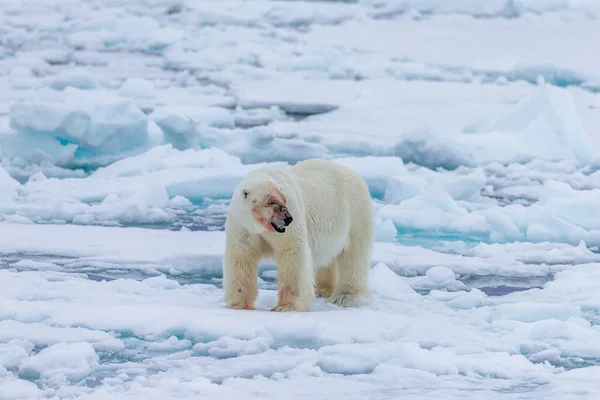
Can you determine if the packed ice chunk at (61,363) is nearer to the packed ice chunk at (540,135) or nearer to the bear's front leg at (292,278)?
the bear's front leg at (292,278)

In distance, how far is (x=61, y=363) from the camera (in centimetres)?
311

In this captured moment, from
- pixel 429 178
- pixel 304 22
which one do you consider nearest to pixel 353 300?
pixel 429 178

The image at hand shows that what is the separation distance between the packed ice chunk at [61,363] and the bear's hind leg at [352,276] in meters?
1.41

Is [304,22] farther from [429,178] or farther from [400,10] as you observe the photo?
[429,178]

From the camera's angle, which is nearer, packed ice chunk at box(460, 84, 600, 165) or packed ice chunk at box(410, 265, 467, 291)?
packed ice chunk at box(410, 265, 467, 291)

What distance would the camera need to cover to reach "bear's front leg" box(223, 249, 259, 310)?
3.95m

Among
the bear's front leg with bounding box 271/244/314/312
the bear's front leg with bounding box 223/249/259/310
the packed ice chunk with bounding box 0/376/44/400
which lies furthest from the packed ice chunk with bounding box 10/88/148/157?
the packed ice chunk with bounding box 0/376/44/400

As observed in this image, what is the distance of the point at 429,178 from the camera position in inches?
291

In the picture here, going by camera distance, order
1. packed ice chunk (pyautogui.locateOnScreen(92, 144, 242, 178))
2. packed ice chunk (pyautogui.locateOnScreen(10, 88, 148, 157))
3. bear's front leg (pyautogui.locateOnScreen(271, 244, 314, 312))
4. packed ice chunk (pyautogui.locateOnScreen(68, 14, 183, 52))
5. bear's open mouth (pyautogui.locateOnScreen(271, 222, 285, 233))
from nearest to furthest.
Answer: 1. bear's open mouth (pyautogui.locateOnScreen(271, 222, 285, 233))
2. bear's front leg (pyautogui.locateOnScreen(271, 244, 314, 312))
3. packed ice chunk (pyautogui.locateOnScreen(92, 144, 242, 178))
4. packed ice chunk (pyautogui.locateOnScreen(10, 88, 148, 157))
5. packed ice chunk (pyautogui.locateOnScreen(68, 14, 183, 52))

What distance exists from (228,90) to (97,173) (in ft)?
16.1

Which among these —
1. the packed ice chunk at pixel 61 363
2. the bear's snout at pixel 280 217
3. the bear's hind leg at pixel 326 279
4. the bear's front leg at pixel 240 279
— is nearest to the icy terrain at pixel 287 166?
the packed ice chunk at pixel 61 363

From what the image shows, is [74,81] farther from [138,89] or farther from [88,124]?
[88,124]

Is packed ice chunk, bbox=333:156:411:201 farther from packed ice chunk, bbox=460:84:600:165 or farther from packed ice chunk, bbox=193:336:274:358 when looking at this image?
packed ice chunk, bbox=193:336:274:358

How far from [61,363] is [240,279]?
1.01 meters
